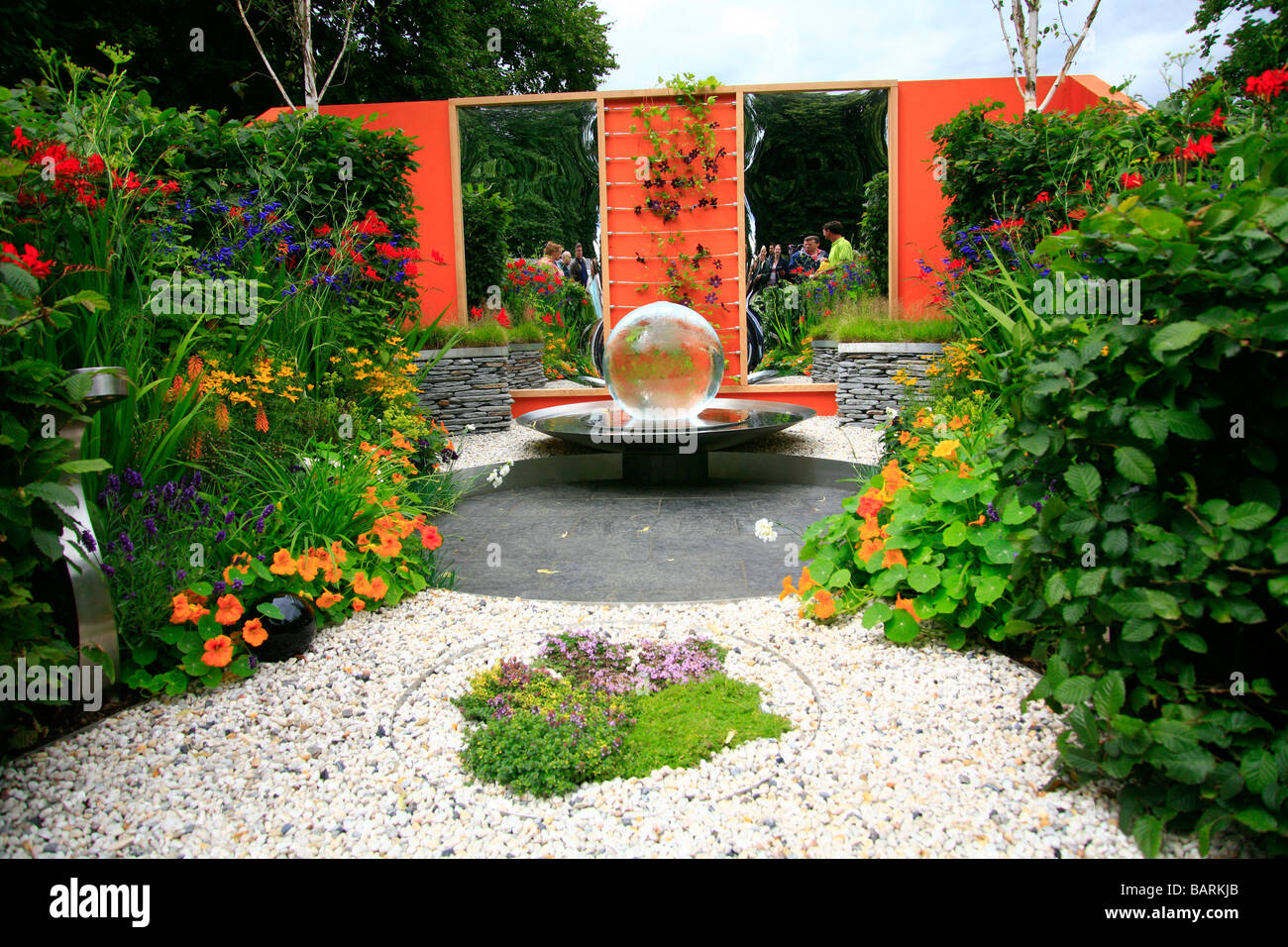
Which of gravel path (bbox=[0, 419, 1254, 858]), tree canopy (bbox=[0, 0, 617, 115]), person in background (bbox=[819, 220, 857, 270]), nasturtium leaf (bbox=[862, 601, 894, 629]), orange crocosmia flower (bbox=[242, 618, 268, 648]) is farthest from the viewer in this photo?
tree canopy (bbox=[0, 0, 617, 115])

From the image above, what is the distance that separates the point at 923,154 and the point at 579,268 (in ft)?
14.6

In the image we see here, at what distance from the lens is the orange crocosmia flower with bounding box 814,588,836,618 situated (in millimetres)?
3074

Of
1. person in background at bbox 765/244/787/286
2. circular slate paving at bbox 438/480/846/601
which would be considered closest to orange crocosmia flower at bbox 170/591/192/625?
circular slate paving at bbox 438/480/846/601

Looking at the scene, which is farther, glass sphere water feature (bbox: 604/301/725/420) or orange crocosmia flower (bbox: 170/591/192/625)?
glass sphere water feature (bbox: 604/301/725/420)

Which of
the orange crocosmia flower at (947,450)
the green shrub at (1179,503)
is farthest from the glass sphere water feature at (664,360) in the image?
the green shrub at (1179,503)

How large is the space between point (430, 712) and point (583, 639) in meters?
0.59

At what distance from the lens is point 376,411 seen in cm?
545

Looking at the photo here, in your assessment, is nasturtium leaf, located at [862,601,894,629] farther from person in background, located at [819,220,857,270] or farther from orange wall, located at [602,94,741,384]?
person in background, located at [819,220,857,270]

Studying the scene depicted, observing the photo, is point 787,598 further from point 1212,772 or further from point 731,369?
point 731,369

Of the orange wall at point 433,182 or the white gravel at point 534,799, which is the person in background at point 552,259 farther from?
the white gravel at point 534,799

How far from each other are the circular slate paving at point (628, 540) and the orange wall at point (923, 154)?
4947 mm

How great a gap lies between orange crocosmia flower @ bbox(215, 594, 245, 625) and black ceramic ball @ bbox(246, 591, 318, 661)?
15 cm

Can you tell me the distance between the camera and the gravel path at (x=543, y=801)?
6.21 ft

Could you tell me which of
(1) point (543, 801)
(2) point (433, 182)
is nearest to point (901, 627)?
(1) point (543, 801)
